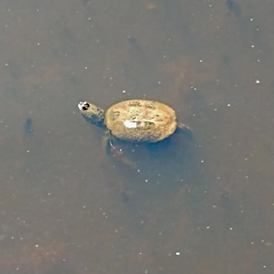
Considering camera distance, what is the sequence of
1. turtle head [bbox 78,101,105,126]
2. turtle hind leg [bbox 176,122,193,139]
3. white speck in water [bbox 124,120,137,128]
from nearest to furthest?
white speck in water [bbox 124,120,137,128] → turtle head [bbox 78,101,105,126] → turtle hind leg [bbox 176,122,193,139]

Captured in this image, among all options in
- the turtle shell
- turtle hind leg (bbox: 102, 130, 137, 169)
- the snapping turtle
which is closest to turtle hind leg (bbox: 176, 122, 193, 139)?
the snapping turtle

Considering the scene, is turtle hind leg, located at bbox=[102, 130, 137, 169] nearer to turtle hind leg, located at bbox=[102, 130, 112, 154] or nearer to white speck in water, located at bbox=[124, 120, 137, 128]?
turtle hind leg, located at bbox=[102, 130, 112, 154]

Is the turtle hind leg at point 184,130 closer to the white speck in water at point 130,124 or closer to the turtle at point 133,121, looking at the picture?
the turtle at point 133,121

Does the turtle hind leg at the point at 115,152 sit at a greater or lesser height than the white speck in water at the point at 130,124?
lesser

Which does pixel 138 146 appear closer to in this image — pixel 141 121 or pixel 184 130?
pixel 141 121

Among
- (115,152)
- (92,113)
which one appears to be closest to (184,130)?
(115,152)

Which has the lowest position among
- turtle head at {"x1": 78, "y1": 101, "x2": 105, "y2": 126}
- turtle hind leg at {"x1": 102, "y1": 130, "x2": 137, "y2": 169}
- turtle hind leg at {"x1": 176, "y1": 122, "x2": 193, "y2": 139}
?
turtle hind leg at {"x1": 102, "y1": 130, "x2": 137, "y2": 169}

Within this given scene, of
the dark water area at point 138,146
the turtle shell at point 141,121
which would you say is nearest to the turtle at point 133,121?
the turtle shell at point 141,121

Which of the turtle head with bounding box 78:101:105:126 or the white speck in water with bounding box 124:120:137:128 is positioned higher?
the turtle head with bounding box 78:101:105:126
